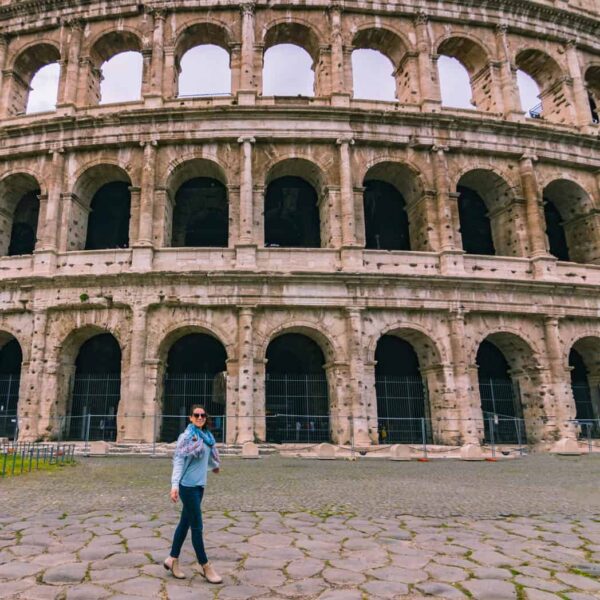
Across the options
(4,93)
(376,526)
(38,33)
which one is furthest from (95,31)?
(376,526)

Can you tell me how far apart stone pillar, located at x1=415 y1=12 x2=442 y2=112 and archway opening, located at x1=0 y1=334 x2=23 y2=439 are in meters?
15.8

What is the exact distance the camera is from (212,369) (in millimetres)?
16422

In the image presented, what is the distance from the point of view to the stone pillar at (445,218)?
1486cm

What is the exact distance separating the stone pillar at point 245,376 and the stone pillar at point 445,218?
6165 mm

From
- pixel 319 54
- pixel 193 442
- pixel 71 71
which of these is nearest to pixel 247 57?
pixel 319 54

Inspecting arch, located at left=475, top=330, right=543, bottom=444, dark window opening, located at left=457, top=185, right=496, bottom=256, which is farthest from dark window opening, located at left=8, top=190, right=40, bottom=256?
arch, located at left=475, top=330, right=543, bottom=444

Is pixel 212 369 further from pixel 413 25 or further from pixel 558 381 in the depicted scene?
pixel 413 25

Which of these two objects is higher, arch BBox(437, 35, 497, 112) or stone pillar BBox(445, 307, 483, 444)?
arch BBox(437, 35, 497, 112)

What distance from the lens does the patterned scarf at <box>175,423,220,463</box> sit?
369 cm

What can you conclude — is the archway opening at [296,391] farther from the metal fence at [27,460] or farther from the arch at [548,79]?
the arch at [548,79]

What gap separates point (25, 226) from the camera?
17922 millimetres

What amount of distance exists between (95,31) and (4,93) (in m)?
3.93

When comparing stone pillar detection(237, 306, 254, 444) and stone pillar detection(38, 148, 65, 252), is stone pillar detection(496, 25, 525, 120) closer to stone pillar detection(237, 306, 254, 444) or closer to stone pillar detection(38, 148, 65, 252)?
stone pillar detection(237, 306, 254, 444)

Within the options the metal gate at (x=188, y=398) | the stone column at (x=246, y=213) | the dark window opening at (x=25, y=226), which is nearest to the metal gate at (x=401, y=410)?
the metal gate at (x=188, y=398)
